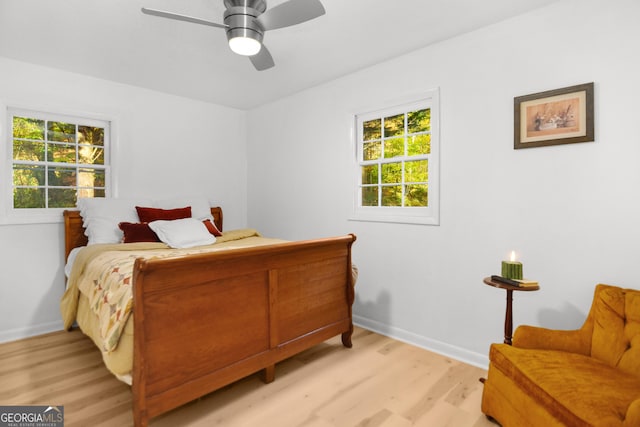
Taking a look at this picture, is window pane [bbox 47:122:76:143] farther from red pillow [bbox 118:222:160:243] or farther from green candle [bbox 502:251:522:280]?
green candle [bbox 502:251:522:280]

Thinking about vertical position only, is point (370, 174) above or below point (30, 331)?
above

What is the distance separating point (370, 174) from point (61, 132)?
311 cm

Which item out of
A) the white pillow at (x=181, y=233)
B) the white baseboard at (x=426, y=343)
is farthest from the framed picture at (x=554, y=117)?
the white pillow at (x=181, y=233)

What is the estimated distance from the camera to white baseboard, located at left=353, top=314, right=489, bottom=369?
2.50 m

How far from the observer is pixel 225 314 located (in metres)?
Result: 1.93

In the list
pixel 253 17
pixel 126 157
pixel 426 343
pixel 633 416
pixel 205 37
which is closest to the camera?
pixel 633 416

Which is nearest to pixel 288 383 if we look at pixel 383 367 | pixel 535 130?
pixel 383 367

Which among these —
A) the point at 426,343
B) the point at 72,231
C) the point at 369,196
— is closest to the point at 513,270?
the point at 426,343

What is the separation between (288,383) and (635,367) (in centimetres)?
185

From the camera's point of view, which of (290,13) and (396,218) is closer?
(290,13)

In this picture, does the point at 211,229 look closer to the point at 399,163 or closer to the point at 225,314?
the point at 225,314

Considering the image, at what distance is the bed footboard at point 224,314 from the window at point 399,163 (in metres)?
0.74

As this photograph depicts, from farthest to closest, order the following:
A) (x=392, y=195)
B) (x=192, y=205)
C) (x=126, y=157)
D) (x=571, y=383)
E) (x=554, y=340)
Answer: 1. (x=192, y=205)
2. (x=126, y=157)
3. (x=392, y=195)
4. (x=554, y=340)
5. (x=571, y=383)

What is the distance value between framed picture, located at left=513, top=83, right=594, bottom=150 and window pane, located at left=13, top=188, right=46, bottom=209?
4135mm
